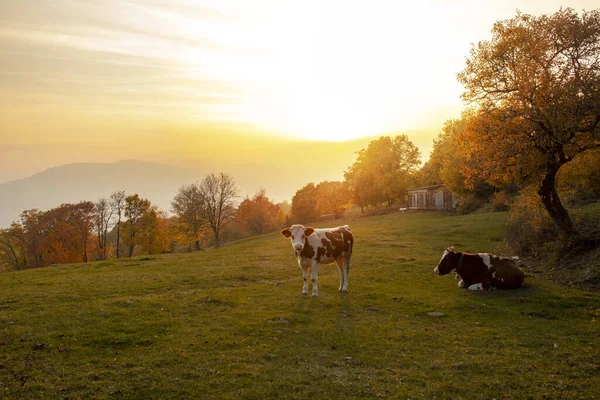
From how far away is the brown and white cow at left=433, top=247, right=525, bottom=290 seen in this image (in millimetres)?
17172

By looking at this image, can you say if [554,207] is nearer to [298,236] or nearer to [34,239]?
[298,236]

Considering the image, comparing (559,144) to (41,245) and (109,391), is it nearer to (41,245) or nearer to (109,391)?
(109,391)

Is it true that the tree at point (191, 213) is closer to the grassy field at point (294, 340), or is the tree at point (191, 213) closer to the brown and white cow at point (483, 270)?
the grassy field at point (294, 340)

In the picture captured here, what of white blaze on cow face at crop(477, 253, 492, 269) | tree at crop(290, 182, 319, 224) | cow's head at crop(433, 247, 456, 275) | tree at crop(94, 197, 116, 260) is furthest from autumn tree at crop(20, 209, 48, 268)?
white blaze on cow face at crop(477, 253, 492, 269)

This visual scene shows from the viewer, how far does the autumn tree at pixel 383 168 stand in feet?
264

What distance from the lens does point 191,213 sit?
64.6 m

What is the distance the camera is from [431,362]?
9703mm

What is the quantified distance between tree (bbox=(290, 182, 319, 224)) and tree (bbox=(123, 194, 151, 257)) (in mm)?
31918

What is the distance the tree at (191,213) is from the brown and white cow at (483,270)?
51.4 m

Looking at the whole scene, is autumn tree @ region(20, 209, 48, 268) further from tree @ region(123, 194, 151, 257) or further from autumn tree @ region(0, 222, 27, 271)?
tree @ region(123, 194, 151, 257)

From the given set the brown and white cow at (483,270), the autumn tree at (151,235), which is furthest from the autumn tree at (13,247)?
the brown and white cow at (483,270)

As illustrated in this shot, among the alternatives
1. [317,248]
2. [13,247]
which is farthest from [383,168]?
[317,248]

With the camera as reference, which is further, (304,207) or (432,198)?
(304,207)

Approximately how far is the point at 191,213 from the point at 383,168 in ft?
127
